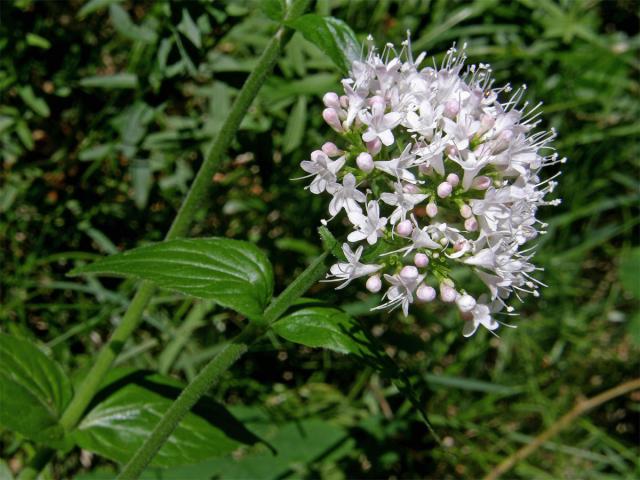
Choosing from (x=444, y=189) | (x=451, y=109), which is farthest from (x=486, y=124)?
(x=444, y=189)

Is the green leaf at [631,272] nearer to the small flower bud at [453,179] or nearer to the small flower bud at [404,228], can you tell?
the small flower bud at [453,179]

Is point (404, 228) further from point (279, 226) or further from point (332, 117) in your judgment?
point (279, 226)

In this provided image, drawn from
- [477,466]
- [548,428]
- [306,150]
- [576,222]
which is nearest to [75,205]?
[306,150]

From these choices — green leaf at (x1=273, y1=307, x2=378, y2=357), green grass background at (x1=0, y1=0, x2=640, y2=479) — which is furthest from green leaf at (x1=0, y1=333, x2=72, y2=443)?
green leaf at (x1=273, y1=307, x2=378, y2=357)

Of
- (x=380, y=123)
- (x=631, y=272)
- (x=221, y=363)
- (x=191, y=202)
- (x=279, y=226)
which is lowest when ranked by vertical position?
(x=631, y=272)

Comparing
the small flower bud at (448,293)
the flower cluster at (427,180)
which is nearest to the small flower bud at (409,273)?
the flower cluster at (427,180)

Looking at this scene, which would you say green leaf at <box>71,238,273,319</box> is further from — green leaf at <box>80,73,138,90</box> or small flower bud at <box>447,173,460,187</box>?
green leaf at <box>80,73,138,90</box>
